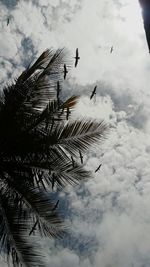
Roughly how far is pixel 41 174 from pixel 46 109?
1.63 metres

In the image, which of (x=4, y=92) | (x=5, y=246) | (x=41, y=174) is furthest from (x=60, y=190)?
(x=4, y=92)

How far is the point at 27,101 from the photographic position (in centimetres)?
853

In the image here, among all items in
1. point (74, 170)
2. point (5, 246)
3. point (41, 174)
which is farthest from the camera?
point (74, 170)

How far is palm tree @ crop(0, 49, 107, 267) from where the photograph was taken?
8148 mm

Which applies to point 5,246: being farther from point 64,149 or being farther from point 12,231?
point 64,149

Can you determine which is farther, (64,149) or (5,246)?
(64,149)

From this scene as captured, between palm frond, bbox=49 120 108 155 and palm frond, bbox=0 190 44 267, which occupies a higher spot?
palm frond, bbox=49 120 108 155

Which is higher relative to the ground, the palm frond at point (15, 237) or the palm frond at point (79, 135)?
the palm frond at point (79, 135)

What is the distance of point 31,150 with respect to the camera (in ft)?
27.3

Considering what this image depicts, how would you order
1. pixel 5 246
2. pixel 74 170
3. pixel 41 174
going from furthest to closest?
1. pixel 74 170
2. pixel 41 174
3. pixel 5 246

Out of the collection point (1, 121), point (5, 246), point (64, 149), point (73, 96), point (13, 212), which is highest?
point (73, 96)

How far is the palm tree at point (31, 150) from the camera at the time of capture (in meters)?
8.15

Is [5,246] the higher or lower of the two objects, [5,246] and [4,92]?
the lower

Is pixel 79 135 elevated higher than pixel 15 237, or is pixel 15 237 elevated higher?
pixel 79 135
